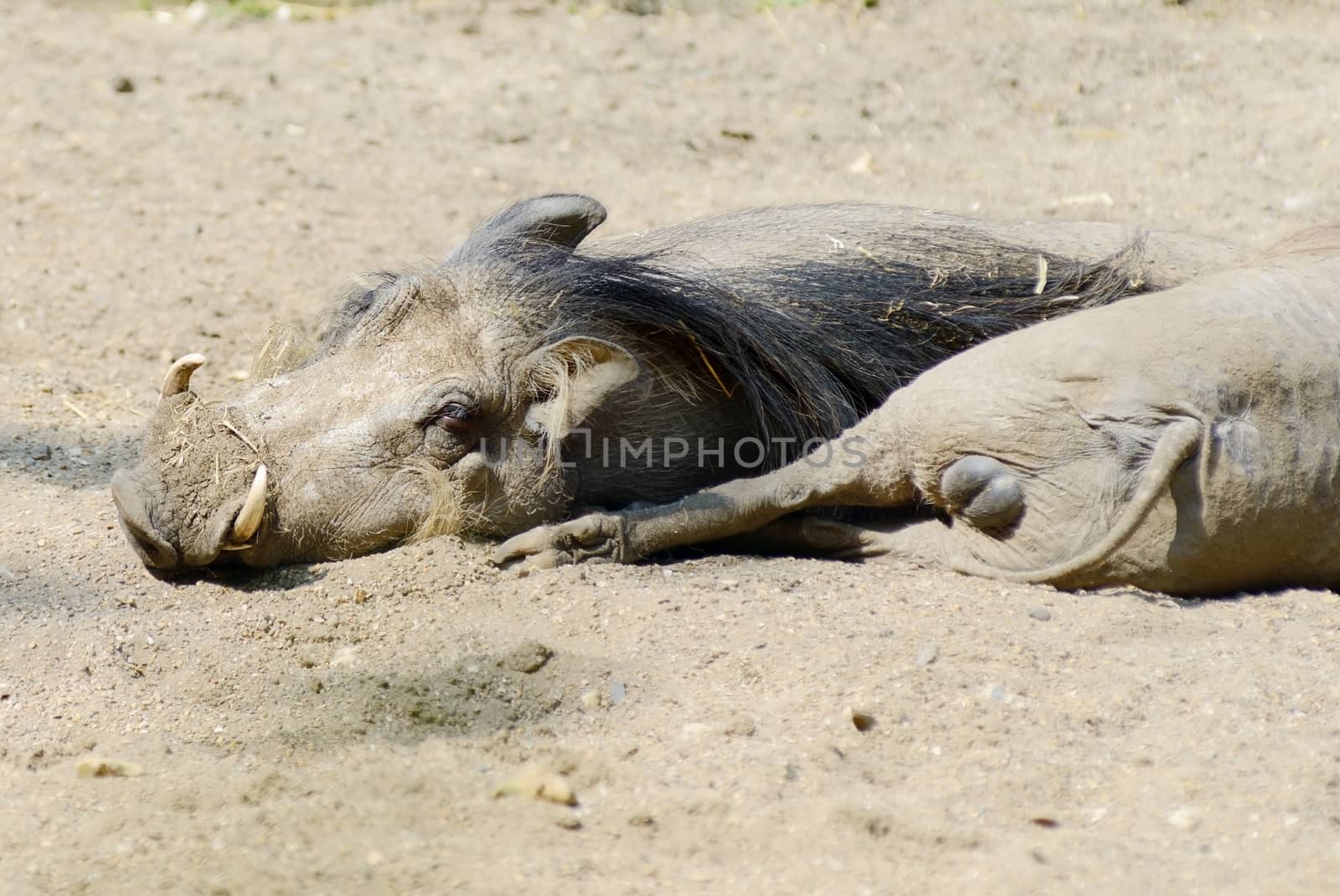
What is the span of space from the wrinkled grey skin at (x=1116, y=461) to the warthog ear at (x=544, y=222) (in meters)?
0.73

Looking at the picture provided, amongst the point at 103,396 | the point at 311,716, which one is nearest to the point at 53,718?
the point at 311,716

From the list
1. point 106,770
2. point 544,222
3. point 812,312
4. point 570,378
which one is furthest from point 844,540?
point 106,770

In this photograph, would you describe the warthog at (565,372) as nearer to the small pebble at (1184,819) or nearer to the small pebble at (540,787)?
the small pebble at (540,787)

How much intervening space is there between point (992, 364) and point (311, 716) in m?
1.63

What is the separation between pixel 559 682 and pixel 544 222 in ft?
4.13

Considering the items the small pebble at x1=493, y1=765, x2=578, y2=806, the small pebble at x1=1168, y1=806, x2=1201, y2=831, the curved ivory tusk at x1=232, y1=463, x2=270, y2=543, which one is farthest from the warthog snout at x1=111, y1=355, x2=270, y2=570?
the small pebble at x1=1168, y1=806, x2=1201, y2=831

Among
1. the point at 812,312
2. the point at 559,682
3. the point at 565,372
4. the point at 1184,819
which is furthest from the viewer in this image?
the point at 812,312

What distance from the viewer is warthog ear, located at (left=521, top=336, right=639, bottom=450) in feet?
10.6

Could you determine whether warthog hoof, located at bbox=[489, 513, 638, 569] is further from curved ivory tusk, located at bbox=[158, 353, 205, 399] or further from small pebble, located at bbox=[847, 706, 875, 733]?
small pebble, located at bbox=[847, 706, 875, 733]

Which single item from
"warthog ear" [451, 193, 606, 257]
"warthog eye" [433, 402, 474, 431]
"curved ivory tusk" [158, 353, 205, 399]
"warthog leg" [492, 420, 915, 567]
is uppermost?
"warthog ear" [451, 193, 606, 257]

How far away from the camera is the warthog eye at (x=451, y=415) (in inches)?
123

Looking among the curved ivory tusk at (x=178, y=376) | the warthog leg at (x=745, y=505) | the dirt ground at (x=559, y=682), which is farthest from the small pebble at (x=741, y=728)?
the curved ivory tusk at (x=178, y=376)

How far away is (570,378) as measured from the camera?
10.7 ft

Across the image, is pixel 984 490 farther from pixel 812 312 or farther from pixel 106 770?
pixel 106 770
